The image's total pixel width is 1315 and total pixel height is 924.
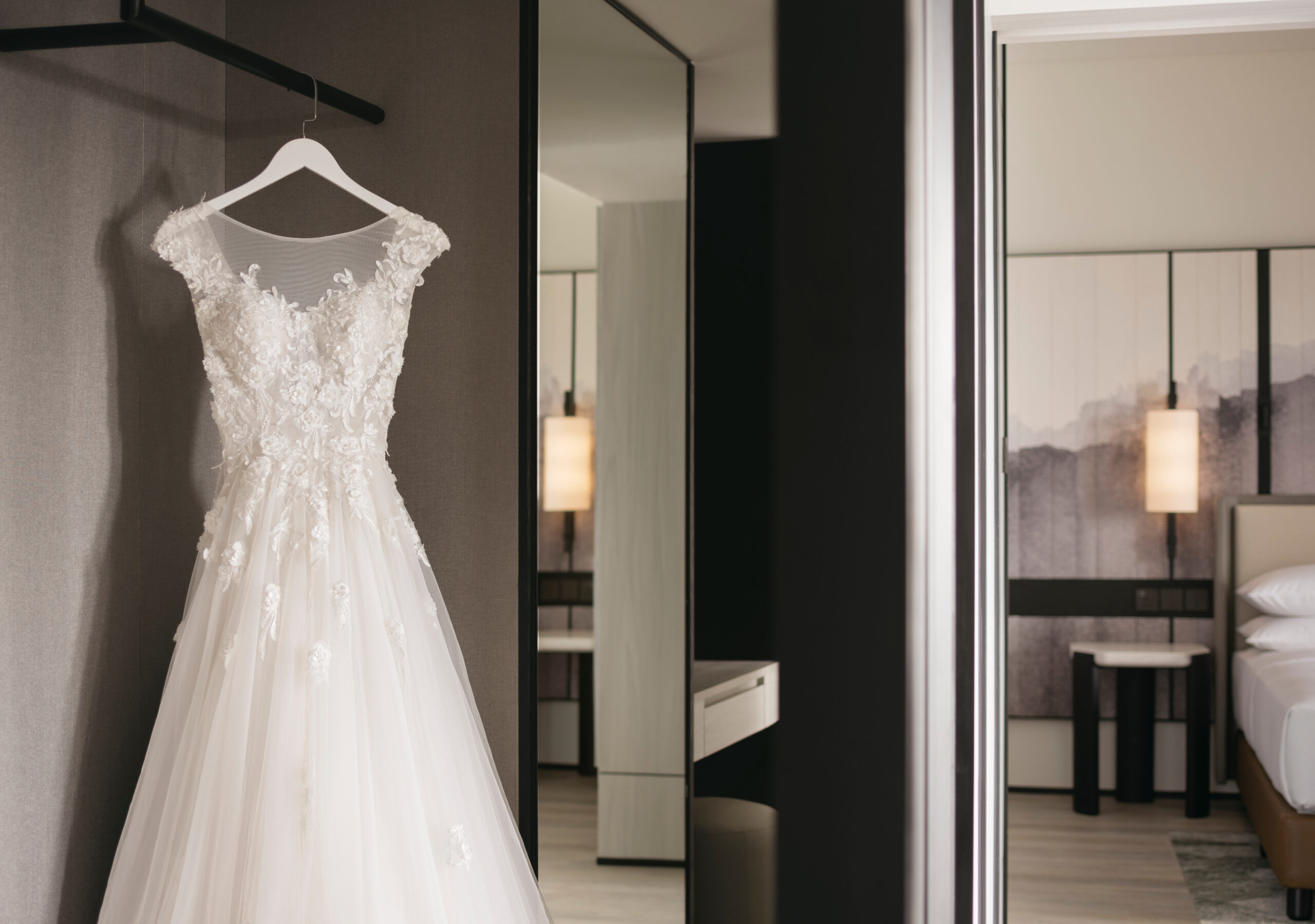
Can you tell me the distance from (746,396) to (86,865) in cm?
152

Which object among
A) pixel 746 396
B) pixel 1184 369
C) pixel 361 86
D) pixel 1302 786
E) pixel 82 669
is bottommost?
pixel 1302 786

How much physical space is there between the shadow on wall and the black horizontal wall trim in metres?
3.63

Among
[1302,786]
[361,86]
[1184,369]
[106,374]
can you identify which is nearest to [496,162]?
[361,86]

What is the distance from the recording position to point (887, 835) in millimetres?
729

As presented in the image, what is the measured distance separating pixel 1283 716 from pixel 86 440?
3387 mm

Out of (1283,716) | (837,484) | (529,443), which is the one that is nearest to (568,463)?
(529,443)

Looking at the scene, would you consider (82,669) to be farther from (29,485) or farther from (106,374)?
(106,374)

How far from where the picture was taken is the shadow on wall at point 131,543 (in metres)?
1.66

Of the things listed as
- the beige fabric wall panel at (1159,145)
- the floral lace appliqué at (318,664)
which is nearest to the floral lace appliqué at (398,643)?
the floral lace appliqué at (318,664)

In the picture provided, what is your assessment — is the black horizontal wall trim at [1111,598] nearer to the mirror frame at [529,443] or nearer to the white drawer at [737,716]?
the mirror frame at [529,443]

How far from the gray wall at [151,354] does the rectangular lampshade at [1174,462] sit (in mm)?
3491

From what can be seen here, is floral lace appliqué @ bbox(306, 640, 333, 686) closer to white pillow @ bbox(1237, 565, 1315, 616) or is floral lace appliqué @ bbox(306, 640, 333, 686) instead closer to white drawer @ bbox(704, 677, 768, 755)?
white drawer @ bbox(704, 677, 768, 755)

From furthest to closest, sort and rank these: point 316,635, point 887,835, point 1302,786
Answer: point 1302,786 → point 316,635 → point 887,835

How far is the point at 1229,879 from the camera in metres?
3.42
